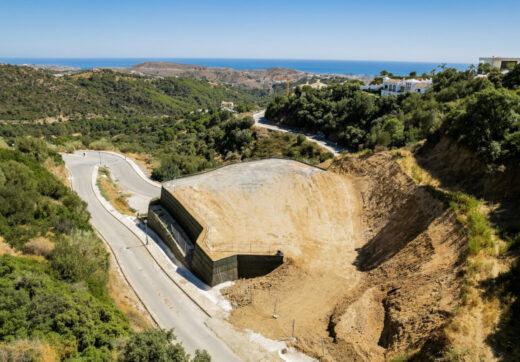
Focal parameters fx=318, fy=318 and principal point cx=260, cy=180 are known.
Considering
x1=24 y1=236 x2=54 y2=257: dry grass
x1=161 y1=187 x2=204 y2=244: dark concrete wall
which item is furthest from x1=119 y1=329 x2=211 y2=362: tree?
x1=161 y1=187 x2=204 y2=244: dark concrete wall

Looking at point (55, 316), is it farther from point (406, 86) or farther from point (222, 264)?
point (406, 86)

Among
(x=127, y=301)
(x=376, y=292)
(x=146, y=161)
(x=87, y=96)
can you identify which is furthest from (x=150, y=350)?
(x=87, y=96)

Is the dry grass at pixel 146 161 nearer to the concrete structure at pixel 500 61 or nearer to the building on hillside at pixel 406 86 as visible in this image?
the building on hillside at pixel 406 86

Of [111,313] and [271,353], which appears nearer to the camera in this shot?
[111,313]

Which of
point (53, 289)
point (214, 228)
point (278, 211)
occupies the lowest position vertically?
point (214, 228)

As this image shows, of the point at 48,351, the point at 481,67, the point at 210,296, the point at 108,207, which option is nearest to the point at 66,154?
the point at 108,207

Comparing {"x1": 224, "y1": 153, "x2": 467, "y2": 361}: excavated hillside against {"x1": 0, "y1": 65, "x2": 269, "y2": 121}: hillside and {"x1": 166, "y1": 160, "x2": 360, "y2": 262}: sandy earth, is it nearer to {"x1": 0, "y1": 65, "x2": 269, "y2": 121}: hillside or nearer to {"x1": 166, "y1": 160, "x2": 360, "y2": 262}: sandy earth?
{"x1": 166, "y1": 160, "x2": 360, "y2": 262}: sandy earth

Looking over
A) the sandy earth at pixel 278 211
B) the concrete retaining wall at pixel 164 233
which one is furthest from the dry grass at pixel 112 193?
the sandy earth at pixel 278 211

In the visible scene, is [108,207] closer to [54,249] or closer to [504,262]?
[54,249]
